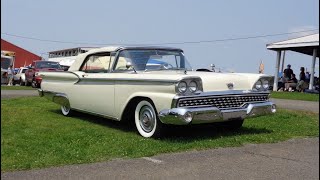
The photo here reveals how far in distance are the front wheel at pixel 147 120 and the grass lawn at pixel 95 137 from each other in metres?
0.14

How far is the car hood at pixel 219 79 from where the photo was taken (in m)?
6.11

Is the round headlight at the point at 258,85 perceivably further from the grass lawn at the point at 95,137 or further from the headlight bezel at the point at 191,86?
the headlight bezel at the point at 191,86

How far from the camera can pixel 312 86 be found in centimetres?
2286

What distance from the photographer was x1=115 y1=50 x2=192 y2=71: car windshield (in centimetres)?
707

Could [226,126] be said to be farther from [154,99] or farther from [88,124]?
[88,124]

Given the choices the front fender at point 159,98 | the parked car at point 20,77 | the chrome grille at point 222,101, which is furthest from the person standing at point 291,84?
the front fender at point 159,98

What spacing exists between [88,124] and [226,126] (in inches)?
93.6

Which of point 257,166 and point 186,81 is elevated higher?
point 186,81

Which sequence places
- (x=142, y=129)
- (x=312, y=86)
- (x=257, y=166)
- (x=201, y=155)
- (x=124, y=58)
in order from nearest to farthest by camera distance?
(x=257, y=166) < (x=201, y=155) < (x=142, y=129) < (x=124, y=58) < (x=312, y=86)

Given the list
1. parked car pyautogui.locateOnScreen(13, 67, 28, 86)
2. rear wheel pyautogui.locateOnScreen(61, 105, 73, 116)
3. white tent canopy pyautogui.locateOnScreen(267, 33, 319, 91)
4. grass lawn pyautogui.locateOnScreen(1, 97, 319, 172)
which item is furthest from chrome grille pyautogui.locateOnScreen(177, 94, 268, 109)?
parked car pyautogui.locateOnScreen(13, 67, 28, 86)

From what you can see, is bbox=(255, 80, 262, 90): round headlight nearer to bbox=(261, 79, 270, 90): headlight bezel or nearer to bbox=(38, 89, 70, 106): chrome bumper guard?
bbox=(261, 79, 270, 90): headlight bezel

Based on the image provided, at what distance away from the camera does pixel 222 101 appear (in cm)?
629

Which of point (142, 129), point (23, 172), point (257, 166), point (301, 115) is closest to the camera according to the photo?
point (23, 172)

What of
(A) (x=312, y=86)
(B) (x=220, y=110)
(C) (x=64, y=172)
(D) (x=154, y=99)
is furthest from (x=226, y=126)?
(A) (x=312, y=86)
